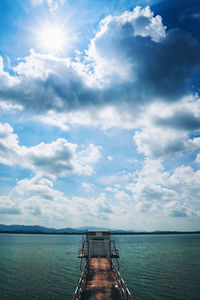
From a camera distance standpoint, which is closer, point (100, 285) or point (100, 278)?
point (100, 285)

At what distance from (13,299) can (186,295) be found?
73.7 ft

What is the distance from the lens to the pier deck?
16969 mm

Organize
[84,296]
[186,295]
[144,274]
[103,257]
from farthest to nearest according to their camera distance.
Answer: [144,274] → [103,257] → [186,295] → [84,296]

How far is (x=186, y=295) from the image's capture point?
84.4 ft

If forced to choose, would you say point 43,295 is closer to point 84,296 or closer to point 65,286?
point 65,286

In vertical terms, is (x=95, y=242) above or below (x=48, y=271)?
above

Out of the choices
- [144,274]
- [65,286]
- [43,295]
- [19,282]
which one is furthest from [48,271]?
[144,274]

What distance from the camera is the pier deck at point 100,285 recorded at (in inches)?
668

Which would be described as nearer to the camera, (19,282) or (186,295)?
(186,295)

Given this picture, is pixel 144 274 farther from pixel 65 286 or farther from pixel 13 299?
Answer: pixel 13 299

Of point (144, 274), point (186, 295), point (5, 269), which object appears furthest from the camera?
point (5, 269)

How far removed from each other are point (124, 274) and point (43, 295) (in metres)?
17.5

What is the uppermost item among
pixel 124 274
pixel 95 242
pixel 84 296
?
pixel 95 242

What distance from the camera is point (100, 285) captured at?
19.6 metres
